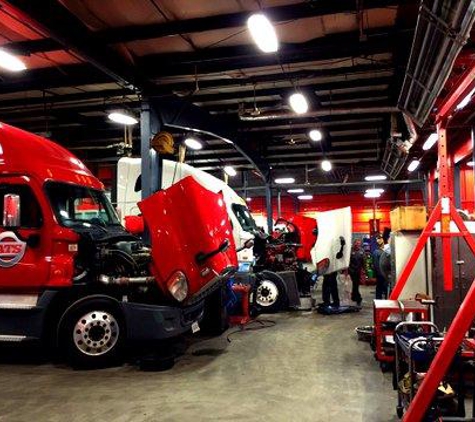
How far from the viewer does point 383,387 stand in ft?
14.9

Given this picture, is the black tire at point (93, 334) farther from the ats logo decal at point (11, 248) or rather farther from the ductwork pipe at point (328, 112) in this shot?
the ductwork pipe at point (328, 112)

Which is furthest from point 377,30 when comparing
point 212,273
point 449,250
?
point 212,273

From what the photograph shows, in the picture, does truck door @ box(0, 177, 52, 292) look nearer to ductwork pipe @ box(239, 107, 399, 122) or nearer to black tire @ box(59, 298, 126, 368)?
black tire @ box(59, 298, 126, 368)

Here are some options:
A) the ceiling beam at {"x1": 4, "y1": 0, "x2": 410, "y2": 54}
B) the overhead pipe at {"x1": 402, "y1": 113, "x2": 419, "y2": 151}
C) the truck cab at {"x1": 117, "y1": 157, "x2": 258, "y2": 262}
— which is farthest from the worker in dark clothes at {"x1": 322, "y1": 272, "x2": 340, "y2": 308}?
the ceiling beam at {"x1": 4, "y1": 0, "x2": 410, "y2": 54}

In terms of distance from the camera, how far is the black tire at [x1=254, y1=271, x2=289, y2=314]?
9.26 meters

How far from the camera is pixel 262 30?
18.0 ft

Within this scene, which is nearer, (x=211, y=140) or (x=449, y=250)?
(x=449, y=250)

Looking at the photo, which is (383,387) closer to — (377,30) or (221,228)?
(221,228)

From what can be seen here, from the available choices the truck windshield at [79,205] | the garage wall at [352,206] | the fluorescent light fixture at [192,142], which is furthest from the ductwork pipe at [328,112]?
the garage wall at [352,206]

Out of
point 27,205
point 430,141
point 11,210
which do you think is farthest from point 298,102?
point 11,210

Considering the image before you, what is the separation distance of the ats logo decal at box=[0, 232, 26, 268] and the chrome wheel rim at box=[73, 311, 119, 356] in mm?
1099

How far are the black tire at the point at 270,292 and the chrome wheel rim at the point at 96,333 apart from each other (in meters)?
4.38

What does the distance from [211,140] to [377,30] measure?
8.03 metres

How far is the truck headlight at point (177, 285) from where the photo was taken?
17.2 feet
